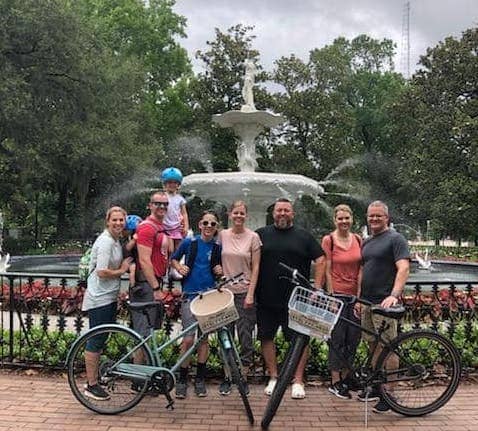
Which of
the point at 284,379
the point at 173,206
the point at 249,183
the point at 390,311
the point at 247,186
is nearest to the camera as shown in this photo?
the point at 284,379

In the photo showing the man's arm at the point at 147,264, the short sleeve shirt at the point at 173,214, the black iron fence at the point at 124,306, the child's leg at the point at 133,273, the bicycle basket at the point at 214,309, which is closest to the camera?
the bicycle basket at the point at 214,309

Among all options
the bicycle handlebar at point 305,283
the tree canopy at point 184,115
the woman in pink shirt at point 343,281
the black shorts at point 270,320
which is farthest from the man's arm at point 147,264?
the tree canopy at point 184,115

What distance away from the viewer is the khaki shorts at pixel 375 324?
18.1 feet

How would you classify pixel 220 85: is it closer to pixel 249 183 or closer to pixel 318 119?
pixel 318 119

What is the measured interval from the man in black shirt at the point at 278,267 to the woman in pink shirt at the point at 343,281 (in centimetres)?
14

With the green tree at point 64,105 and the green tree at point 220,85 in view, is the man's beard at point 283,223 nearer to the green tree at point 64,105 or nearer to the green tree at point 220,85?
the green tree at point 64,105

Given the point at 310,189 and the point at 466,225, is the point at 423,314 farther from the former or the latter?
the point at 466,225

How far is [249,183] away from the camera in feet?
44.3

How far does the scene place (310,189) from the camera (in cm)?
1428

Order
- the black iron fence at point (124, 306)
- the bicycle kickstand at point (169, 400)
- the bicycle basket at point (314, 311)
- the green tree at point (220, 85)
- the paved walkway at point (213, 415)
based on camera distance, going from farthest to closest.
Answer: the green tree at point (220, 85)
the black iron fence at point (124, 306)
the bicycle kickstand at point (169, 400)
the paved walkway at point (213, 415)
the bicycle basket at point (314, 311)

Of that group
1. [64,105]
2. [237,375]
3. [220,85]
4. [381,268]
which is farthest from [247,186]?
[220,85]

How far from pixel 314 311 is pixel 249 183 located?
869 centimetres

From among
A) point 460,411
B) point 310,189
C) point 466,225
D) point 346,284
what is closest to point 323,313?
point 346,284

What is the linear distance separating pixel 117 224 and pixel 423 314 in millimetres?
4034
